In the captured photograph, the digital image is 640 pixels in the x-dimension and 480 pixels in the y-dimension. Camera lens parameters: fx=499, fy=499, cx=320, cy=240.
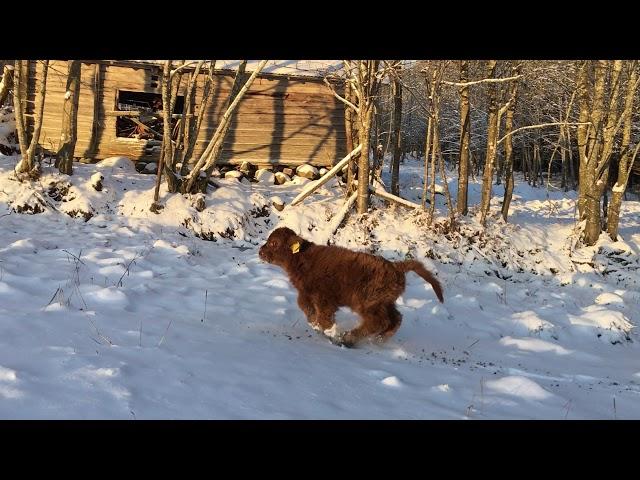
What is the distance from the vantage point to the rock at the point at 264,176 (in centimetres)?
1827

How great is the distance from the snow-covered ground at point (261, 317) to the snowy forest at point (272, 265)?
0.04m

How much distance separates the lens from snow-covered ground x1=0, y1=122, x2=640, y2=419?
3.53m

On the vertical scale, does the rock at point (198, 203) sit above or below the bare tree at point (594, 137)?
below

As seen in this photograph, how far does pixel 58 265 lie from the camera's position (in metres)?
7.96

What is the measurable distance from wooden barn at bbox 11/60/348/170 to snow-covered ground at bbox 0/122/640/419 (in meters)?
2.09

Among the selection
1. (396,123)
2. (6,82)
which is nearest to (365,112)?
(396,123)

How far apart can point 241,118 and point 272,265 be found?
394 inches

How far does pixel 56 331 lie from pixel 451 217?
496 inches

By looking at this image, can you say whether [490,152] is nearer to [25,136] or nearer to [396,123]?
[396,123]

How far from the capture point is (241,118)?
18859 millimetres

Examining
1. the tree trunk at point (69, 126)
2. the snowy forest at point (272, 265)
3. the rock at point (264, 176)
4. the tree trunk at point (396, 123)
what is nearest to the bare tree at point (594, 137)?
the snowy forest at point (272, 265)

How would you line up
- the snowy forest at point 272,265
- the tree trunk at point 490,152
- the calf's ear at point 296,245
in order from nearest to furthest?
the snowy forest at point 272,265, the calf's ear at point 296,245, the tree trunk at point 490,152

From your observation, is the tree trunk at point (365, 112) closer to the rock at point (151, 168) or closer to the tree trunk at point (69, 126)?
the rock at point (151, 168)
